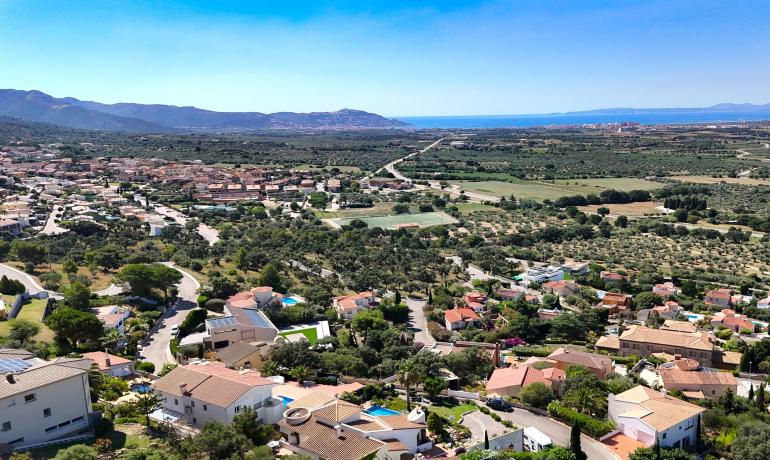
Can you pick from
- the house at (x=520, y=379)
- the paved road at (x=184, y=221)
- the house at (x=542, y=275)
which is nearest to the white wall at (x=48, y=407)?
the house at (x=520, y=379)

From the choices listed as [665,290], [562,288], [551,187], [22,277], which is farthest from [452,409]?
[551,187]

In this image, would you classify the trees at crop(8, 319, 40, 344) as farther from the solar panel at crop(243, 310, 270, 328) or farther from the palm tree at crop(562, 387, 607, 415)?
the palm tree at crop(562, 387, 607, 415)

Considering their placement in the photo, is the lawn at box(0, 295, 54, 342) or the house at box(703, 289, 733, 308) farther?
the house at box(703, 289, 733, 308)

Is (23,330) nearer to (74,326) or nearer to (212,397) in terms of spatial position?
(74,326)

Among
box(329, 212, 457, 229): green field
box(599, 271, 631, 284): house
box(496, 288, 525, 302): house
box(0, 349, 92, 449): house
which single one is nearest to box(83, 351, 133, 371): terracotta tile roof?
box(0, 349, 92, 449): house

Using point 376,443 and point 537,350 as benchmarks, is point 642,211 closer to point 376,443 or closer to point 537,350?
point 537,350

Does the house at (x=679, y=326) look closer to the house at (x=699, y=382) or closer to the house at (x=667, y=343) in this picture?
the house at (x=667, y=343)

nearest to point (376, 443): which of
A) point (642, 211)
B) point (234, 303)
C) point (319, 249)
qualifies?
point (234, 303)
